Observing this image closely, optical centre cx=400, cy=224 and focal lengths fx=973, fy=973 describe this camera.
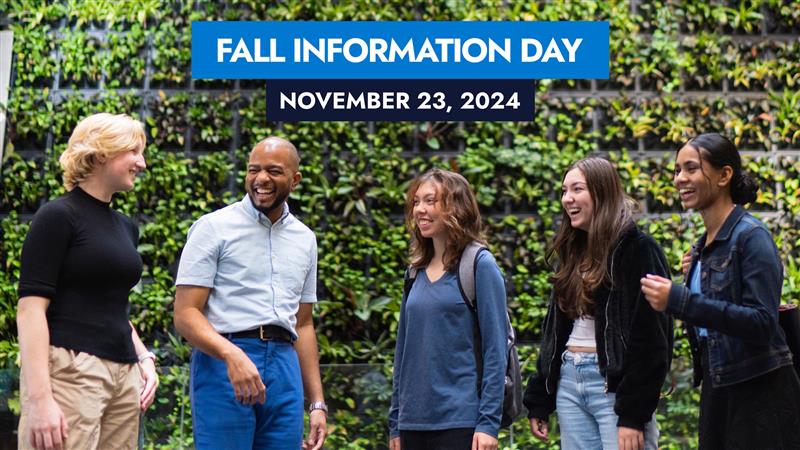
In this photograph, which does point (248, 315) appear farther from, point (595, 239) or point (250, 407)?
point (595, 239)

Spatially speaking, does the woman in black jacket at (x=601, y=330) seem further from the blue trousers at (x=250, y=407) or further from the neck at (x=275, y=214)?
the neck at (x=275, y=214)

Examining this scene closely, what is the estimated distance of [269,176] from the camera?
10.4ft

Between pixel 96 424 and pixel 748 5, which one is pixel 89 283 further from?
pixel 748 5

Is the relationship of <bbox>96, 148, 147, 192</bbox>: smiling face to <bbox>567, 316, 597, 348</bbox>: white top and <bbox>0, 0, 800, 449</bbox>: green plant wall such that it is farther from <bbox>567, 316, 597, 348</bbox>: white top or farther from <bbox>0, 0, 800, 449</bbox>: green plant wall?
<bbox>0, 0, 800, 449</bbox>: green plant wall

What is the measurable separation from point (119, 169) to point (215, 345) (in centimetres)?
61

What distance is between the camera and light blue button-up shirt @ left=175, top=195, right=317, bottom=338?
308 centimetres

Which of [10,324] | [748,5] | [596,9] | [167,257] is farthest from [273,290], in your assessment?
[748,5]

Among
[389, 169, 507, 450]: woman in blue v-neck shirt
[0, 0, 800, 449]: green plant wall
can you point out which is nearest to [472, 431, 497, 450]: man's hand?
[389, 169, 507, 450]: woman in blue v-neck shirt

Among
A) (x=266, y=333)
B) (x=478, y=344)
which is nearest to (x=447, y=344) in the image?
(x=478, y=344)

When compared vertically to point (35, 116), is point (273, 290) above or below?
below

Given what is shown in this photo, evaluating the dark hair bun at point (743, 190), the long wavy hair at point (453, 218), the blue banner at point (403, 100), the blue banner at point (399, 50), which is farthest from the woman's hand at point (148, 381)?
the blue banner at point (403, 100)

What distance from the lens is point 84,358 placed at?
276 cm

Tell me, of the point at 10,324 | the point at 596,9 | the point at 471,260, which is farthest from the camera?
the point at 596,9

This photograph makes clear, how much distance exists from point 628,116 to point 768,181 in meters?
0.98
